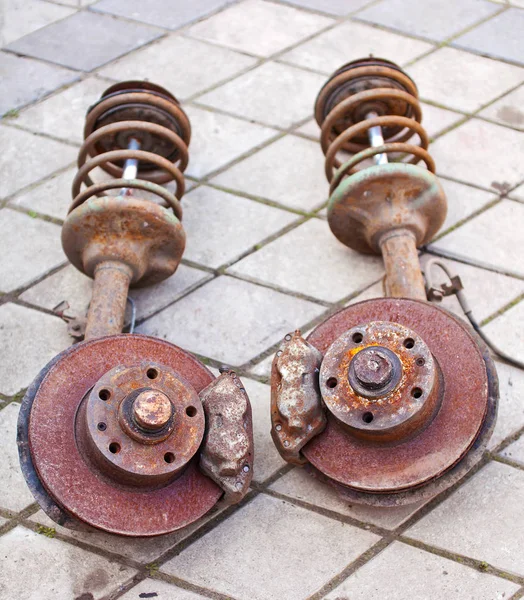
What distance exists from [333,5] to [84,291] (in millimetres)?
2190

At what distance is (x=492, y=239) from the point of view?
152 inches

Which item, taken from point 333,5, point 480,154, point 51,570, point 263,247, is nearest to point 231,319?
point 263,247

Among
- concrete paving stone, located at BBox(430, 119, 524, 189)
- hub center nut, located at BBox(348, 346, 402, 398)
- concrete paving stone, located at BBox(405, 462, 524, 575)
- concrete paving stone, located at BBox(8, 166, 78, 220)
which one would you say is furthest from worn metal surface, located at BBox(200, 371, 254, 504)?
concrete paving stone, located at BBox(430, 119, 524, 189)

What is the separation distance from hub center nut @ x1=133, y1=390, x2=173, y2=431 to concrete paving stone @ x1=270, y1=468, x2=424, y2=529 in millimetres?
541

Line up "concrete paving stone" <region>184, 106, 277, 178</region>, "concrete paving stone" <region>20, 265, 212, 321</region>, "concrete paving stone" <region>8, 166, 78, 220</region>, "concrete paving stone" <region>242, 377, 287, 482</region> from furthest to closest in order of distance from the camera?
1. "concrete paving stone" <region>184, 106, 277, 178</region>
2. "concrete paving stone" <region>8, 166, 78, 220</region>
3. "concrete paving stone" <region>20, 265, 212, 321</region>
4. "concrete paving stone" <region>242, 377, 287, 482</region>

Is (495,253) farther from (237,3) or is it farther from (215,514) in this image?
(237,3)

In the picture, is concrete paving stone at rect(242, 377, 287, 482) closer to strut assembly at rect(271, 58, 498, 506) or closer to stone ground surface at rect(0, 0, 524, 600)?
stone ground surface at rect(0, 0, 524, 600)

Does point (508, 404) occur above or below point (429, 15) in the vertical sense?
below

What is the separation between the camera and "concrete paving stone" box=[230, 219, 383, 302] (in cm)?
370

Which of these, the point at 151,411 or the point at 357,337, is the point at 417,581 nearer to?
the point at 357,337

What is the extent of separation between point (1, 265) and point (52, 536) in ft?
3.92

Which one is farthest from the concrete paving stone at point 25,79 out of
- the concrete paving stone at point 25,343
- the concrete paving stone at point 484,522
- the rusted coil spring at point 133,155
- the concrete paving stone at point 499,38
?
the concrete paving stone at point 484,522

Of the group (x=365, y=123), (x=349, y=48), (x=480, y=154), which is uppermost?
(x=349, y=48)

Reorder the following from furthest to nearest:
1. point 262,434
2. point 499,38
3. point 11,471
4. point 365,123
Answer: point 499,38, point 365,123, point 262,434, point 11,471
